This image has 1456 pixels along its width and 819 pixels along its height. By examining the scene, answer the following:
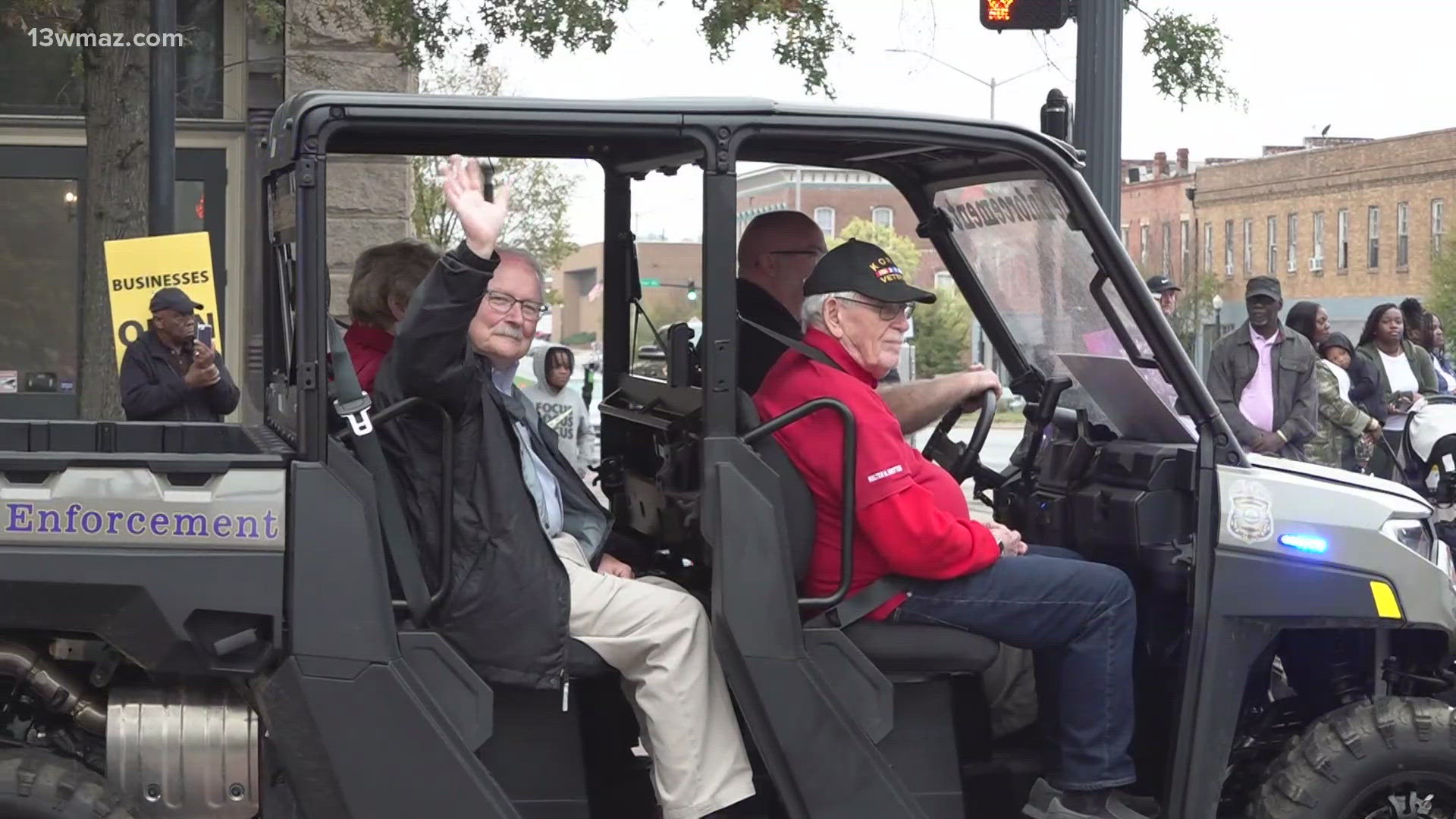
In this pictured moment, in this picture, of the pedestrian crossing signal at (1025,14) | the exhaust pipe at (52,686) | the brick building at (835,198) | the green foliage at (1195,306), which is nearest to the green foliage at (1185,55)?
the pedestrian crossing signal at (1025,14)

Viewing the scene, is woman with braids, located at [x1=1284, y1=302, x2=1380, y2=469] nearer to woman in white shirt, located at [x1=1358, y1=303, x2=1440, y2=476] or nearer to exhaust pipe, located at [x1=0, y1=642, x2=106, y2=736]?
woman in white shirt, located at [x1=1358, y1=303, x2=1440, y2=476]

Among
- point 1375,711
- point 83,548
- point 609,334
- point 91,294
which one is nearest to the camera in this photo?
point 83,548

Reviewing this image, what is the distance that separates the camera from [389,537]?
3.89 metres

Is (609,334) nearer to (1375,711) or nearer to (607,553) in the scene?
(607,553)

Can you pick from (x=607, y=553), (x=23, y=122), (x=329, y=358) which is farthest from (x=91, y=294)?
(x=329, y=358)

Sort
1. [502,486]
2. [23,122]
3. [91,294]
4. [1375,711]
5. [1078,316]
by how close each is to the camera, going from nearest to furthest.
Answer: [502,486]
[1375,711]
[1078,316]
[91,294]
[23,122]

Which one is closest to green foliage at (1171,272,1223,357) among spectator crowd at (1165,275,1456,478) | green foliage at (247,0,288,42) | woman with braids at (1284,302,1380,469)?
spectator crowd at (1165,275,1456,478)

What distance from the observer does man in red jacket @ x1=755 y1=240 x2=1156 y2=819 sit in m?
4.06

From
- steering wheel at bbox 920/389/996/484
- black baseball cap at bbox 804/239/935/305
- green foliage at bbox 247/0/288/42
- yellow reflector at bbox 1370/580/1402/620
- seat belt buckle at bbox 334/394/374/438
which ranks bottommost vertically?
yellow reflector at bbox 1370/580/1402/620

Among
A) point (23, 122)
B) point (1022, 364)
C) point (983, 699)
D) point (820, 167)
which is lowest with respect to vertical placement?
point (983, 699)

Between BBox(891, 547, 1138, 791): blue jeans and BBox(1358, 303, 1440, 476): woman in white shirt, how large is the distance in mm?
8734

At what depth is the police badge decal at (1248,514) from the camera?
4.19 meters

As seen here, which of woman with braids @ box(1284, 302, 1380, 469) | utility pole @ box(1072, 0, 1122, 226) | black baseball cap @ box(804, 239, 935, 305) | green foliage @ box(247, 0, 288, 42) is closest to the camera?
black baseball cap @ box(804, 239, 935, 305)

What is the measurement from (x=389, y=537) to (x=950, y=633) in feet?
4.32
